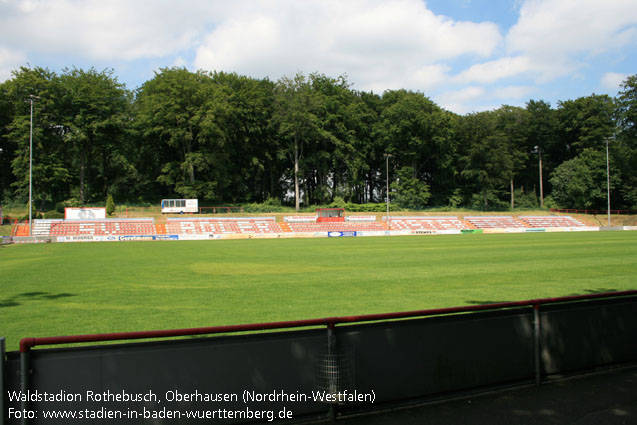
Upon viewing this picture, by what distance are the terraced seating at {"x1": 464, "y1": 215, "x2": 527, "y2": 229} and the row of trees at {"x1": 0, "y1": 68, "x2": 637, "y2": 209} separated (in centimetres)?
1118

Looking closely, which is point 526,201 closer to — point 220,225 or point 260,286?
point 220,225

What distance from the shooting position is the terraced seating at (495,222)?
198 ft

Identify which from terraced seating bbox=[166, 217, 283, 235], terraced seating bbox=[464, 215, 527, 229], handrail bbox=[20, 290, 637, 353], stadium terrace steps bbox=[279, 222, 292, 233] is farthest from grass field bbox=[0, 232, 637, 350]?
terraced seating bbox=[464, 215, 527, 229]

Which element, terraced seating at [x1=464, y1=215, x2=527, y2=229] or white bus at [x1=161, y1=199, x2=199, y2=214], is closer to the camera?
terraced seating at [x1=464, y1=215, x2=527, y2=229]

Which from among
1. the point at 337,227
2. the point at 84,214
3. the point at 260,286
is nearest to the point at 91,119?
the point at 84,214

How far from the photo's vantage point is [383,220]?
205 ft

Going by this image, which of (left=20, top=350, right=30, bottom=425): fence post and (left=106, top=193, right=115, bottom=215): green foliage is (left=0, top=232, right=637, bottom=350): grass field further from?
(left=106, top=193, right=115, bottom=215): green foliage

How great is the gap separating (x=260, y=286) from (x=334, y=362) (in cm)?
1024

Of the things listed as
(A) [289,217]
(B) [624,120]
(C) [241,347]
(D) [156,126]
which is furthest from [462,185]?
(C) [241,347]

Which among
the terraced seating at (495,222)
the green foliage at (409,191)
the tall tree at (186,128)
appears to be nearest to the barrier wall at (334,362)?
the terraced seating at (495,222)

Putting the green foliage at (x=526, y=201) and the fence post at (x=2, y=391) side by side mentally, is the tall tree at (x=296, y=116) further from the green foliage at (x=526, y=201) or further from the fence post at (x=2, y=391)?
the fence post at (x=2, y=391)

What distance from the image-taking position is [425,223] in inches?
2410

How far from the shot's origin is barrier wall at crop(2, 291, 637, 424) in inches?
156

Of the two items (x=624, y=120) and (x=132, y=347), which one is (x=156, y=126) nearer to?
(x=132, y=347)
